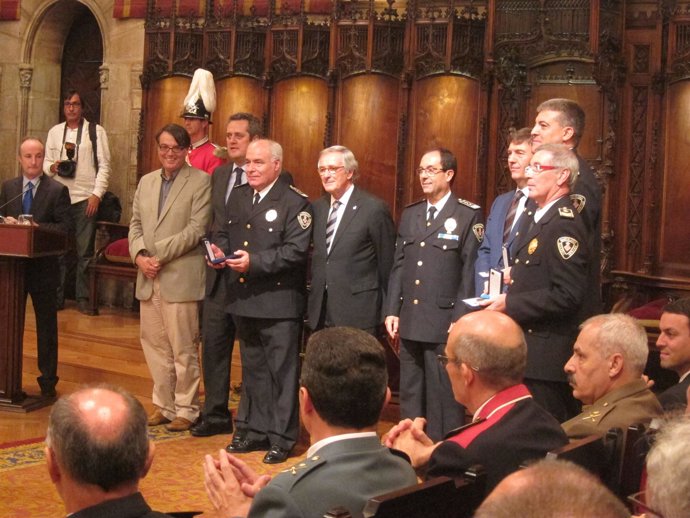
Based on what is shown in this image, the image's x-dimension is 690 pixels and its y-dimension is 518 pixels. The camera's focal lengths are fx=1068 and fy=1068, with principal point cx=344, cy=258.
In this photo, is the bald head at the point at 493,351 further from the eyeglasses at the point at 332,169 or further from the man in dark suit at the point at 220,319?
the man in dark suit at the point at 220,319

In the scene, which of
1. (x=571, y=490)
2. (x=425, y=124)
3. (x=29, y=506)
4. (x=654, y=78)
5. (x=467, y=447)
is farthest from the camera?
(x=425, y=124)

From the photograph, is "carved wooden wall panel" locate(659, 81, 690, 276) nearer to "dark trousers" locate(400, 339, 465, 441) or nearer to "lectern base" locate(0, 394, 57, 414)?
"dark trousers" locate(400, 339, 465, 441)

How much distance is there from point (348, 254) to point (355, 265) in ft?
0.20

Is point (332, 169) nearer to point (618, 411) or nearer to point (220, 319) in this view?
point (220, 319)

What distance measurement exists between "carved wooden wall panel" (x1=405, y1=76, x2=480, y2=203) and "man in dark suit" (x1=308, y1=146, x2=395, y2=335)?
404cm

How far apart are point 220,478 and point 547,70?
695cm

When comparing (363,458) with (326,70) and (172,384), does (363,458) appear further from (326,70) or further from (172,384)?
(326,70)

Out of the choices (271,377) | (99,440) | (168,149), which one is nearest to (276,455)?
(271,377)

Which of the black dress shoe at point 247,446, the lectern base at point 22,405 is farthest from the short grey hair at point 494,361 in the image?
the lectern base at point 22,405

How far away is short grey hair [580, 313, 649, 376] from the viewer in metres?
3.34

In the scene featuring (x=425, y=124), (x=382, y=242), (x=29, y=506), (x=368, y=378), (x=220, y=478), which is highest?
(x=425, y=124)

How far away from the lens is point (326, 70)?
9609 mm

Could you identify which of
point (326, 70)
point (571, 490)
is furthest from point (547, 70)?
point (571, 490)

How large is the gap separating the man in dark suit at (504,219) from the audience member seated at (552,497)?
322cm
